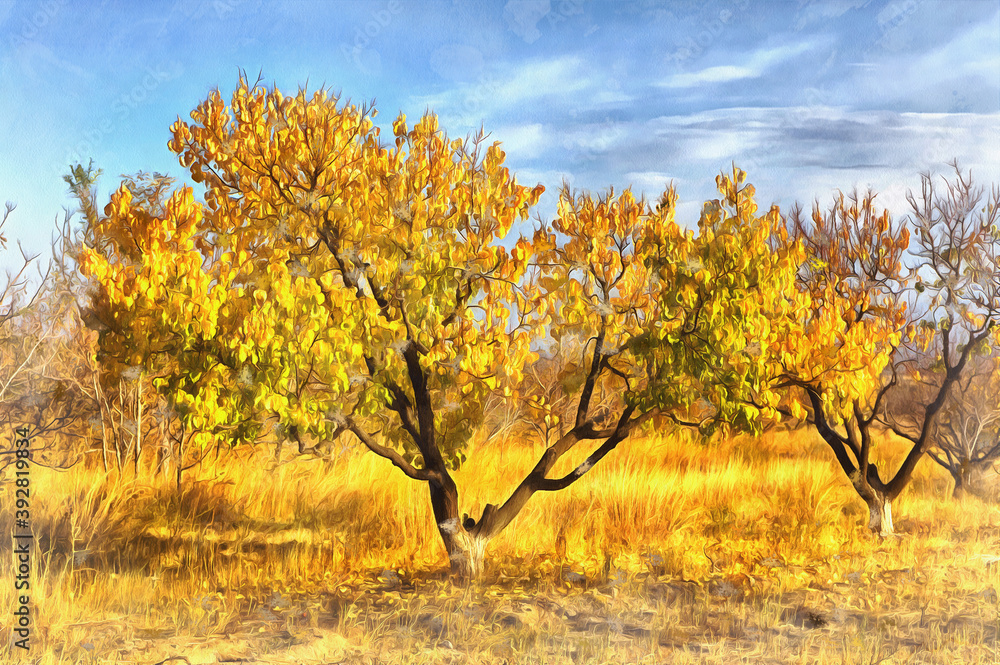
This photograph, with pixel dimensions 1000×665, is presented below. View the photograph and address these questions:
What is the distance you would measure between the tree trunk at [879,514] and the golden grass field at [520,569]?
0.71 feet

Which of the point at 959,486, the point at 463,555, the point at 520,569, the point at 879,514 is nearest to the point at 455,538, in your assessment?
the point at 463,555

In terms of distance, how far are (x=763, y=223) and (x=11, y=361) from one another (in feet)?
31.6

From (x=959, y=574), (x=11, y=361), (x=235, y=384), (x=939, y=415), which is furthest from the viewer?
(x=939, y=415)

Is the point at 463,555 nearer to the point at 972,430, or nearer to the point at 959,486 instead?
the point at 959,486

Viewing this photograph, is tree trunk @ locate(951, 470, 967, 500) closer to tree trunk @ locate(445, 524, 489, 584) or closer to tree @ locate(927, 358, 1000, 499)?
tree @ locate(927, 358, 1000, 499)

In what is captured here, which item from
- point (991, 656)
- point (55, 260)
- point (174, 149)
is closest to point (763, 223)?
point (991, 656)

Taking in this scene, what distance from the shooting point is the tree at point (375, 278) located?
6977 millimetres

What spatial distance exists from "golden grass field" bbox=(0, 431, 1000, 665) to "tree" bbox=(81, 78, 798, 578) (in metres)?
1.77

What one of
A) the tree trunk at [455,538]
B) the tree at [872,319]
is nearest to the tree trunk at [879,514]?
the tree at [872,319]

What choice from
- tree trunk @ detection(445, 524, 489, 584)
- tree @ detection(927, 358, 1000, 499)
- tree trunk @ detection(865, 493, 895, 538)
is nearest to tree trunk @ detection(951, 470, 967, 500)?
tree @ detection(927, 358, 1000, 499)

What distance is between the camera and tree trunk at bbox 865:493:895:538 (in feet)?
35.7

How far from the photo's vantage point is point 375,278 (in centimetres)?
759

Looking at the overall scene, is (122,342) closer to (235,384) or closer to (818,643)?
(235,384)

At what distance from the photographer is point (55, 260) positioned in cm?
935
